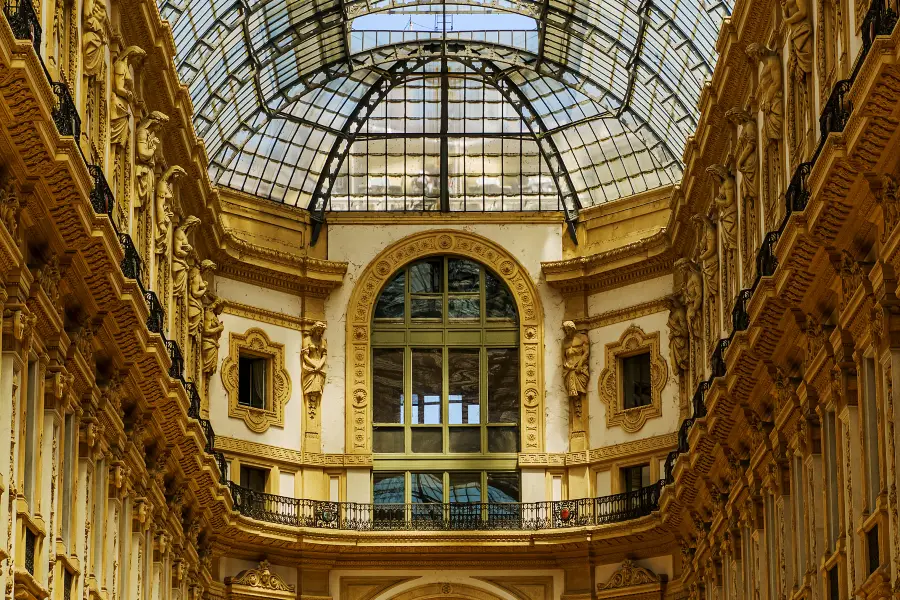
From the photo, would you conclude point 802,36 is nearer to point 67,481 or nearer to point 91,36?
point 91,36

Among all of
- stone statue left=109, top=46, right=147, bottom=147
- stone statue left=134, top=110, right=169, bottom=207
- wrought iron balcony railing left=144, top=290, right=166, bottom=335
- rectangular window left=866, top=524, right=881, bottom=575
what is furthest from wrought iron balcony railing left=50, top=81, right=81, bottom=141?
rectangular window left=866, top=524, right=881, bottom=575

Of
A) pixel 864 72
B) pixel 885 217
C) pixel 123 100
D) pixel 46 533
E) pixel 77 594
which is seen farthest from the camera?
pixel 123 100

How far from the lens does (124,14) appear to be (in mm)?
40156

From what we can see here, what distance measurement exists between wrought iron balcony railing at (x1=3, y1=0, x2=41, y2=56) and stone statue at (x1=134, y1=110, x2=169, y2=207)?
468 inches

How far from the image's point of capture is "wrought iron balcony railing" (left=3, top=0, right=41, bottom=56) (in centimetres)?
2774

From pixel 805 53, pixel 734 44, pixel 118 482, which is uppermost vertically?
pixel 734 44

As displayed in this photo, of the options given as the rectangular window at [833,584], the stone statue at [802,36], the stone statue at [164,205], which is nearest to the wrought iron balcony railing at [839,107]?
the stone statue at [802,36]

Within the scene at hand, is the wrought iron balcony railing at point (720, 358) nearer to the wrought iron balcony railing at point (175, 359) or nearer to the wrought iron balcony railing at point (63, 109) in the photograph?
the wrought iron balcony railing at point (175, 359)

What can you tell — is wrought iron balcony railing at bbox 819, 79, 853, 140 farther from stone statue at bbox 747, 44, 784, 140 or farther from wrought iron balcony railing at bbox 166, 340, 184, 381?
wrought iron balcony railing at bbox 166, 340, 184, 381

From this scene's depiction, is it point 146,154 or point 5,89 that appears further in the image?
point 146,154

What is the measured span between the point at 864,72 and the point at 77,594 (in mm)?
18036

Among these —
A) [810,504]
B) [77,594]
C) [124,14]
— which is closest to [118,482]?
[77,594]

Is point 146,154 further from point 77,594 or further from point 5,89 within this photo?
point 5,89

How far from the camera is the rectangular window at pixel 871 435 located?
3009 centimetres
